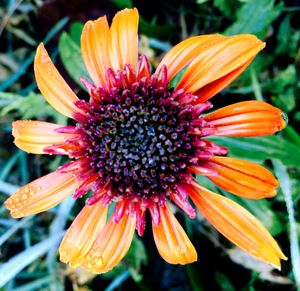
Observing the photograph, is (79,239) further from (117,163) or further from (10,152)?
(10,152)

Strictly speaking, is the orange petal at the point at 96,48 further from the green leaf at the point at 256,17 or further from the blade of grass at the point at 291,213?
the blade of grass at the point at 291,213

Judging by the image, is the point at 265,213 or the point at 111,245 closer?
the point at 111,245

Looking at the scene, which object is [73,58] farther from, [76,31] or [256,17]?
[256,17]

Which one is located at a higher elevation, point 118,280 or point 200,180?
point 200,180

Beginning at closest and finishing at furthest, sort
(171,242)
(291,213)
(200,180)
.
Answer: (171,242)
(291,213)
(200,180)

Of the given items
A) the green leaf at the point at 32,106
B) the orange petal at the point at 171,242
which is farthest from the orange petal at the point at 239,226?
the green leaf at the point at 32,106

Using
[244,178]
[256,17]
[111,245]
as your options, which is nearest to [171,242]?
[111,245]

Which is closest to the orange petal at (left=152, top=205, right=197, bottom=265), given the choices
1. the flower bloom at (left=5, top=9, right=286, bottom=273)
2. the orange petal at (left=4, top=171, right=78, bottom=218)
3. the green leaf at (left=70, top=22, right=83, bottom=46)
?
the flower bloom at (left=5, top=9, right=286, bottom=273)
